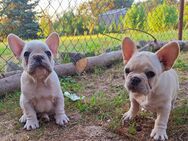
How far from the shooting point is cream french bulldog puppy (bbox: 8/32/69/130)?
7.70 ft

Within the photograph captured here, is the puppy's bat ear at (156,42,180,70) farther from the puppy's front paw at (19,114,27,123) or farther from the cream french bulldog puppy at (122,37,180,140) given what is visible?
the puppy's front paw at (19,114,27,123)

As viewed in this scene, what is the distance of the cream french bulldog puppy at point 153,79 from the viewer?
209 cm

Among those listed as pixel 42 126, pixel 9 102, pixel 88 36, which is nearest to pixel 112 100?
pixel 42 126

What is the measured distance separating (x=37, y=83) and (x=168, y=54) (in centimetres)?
95

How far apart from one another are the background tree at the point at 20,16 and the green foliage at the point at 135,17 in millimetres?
3855

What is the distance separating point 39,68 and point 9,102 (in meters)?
0.91

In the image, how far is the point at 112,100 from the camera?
9.78 feet

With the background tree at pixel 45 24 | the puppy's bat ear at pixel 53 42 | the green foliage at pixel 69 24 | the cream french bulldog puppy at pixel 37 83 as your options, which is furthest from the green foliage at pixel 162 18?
the cream french bulldog puppy at pixel 37 83

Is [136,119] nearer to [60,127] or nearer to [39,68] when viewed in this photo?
[60,127]

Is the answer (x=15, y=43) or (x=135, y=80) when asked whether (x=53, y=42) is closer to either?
(x=15, y=43)

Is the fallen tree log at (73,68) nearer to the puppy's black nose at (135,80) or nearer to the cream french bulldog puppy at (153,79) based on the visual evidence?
the cream french bulldog puppy at (153,79)

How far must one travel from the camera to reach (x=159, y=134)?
7.29ft

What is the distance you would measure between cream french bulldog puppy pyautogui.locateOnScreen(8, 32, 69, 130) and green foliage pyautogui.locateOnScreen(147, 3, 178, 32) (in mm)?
5760

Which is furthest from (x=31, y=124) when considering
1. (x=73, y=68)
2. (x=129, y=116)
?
(x=73, y=68)
